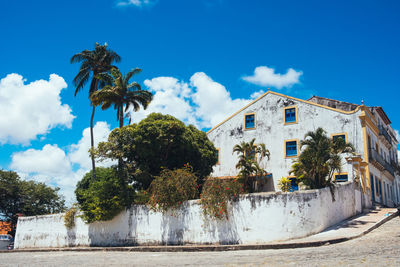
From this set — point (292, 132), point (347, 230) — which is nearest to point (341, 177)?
point (292, 132)

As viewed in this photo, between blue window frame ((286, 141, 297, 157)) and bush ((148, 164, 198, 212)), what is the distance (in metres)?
12.2

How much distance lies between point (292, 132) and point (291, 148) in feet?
4.07

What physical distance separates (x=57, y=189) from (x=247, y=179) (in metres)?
25.3

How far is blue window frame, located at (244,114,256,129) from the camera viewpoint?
98.8 feet

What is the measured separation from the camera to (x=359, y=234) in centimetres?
1418

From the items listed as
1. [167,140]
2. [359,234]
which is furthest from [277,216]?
[167,140]

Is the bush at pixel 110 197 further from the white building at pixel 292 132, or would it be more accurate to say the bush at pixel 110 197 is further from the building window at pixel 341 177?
the building window at pixel 341 177

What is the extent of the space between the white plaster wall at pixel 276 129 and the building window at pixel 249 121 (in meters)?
0.26

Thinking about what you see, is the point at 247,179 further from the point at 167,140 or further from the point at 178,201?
the point at 178,201

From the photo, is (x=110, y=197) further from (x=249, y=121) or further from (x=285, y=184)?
(x=249, y=121)

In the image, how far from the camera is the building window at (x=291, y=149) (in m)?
28.0

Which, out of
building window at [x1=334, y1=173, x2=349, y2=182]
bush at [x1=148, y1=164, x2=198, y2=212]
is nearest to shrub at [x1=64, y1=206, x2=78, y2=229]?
bush at [x1=148, y1=164, x2=198, y2=212]

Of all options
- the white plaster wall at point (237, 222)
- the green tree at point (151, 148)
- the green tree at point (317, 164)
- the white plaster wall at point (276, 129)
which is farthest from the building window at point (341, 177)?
the green tree at point (151, 148)

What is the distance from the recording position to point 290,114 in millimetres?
28953
